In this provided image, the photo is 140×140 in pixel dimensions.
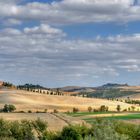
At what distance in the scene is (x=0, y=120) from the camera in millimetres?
111250

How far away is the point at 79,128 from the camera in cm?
10469

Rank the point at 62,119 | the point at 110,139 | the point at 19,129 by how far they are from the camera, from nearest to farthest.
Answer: the point at 110,139 → the point at 19,129 → the point at 62,119

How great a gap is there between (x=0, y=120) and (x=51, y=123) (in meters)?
22.3

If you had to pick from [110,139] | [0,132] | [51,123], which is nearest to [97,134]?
[110,139]

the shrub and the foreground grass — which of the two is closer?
the foreground grass

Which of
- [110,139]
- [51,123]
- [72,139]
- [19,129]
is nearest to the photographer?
[110,139]

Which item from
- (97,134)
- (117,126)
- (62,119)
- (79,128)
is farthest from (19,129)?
(97,134)

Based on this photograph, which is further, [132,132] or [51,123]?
[51,123]

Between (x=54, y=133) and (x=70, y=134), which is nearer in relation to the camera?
(x=70, y=134)

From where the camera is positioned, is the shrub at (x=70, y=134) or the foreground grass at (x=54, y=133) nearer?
the foreground grass at (x=54, y=133)

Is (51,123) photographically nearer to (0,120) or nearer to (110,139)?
(0,120)

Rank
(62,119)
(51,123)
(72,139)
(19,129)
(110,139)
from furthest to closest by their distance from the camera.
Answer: (62,119), (51,123), (19,129), (72,139), (110,139)

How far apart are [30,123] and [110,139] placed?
63.3 meters

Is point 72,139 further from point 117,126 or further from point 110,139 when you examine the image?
point 110,139
